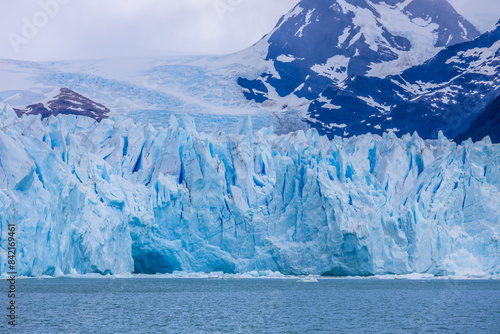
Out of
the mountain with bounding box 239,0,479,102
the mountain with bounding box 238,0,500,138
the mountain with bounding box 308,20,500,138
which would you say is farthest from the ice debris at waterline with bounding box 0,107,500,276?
the mountain with bounding box 239,0,479,102

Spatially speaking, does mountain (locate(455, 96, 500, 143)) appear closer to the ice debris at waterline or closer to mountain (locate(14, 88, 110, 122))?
the ice debris at waterline

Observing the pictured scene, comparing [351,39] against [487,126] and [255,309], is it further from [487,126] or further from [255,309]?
[255,309]

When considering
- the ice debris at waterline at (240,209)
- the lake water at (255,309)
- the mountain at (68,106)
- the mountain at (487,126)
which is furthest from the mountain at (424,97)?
the lake water at (255,309)

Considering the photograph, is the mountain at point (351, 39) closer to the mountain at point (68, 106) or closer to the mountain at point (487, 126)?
the mountain at point (487, 126)

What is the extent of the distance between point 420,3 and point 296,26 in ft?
55.1

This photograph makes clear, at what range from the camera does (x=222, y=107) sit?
71062 mm

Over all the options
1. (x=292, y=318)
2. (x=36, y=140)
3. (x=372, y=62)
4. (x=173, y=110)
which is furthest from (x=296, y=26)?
(x=292, y=318)

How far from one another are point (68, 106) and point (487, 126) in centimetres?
3688

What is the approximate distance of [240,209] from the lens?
39.2 meters

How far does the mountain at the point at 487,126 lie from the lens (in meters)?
60.4

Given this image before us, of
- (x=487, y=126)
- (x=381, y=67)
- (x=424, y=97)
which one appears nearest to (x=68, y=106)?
(x=487, y=126)

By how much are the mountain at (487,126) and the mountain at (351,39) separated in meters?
26.5

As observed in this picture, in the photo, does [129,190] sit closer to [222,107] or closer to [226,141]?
[226,141]

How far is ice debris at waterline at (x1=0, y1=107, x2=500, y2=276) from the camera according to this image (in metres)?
35.0
